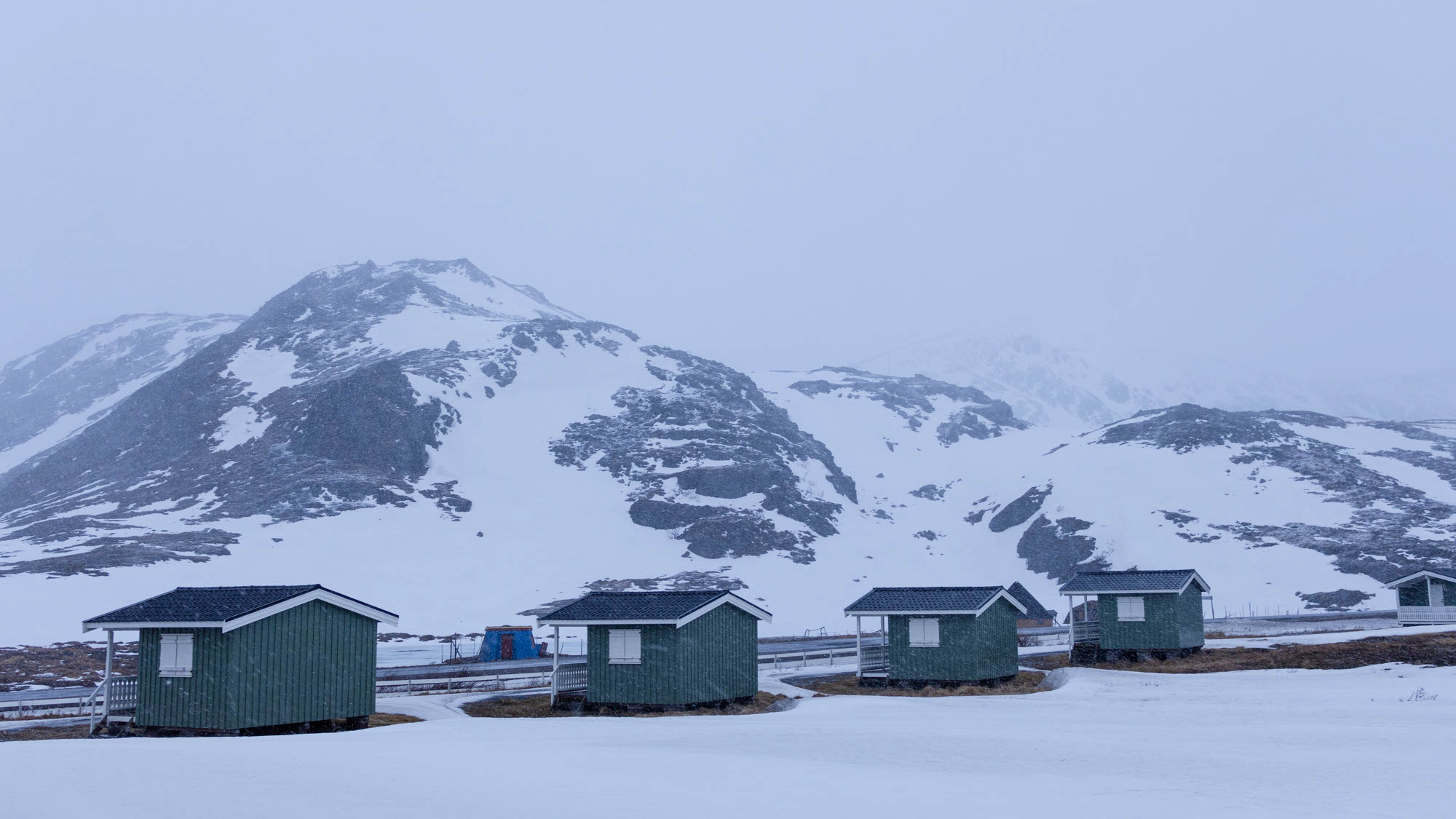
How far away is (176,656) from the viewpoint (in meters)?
28.0

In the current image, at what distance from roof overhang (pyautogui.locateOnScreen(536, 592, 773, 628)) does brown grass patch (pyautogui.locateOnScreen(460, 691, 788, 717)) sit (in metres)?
2.84

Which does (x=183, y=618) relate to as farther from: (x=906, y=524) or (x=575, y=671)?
(x=906, y=524)

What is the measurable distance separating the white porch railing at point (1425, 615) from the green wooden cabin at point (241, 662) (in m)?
62.8

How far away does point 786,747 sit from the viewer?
20359 mm

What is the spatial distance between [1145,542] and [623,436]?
6867 cm

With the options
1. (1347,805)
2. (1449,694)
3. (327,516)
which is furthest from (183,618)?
(327,516)

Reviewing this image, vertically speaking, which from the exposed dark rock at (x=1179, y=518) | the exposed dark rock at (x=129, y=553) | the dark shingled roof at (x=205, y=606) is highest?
the exposed dark rock at (x=1179, y=518)

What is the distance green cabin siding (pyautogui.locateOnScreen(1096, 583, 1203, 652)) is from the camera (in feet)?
165

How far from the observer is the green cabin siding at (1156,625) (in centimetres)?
5038

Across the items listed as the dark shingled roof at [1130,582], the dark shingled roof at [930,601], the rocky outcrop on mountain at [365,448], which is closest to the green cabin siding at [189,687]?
the dark shingled roof at [930,601]

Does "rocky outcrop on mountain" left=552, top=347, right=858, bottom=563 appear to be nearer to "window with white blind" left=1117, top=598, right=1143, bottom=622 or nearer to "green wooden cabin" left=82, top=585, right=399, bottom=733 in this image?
"window with white blind" left=1117, top=598, right=1143, bottom=622

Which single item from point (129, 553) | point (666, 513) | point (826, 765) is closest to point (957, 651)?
point (826, 765)

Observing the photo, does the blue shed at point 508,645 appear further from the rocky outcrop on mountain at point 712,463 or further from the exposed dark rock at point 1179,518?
the exposed dark rock at point 1179,518

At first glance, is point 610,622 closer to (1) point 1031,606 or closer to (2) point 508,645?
(2) point 508,645
